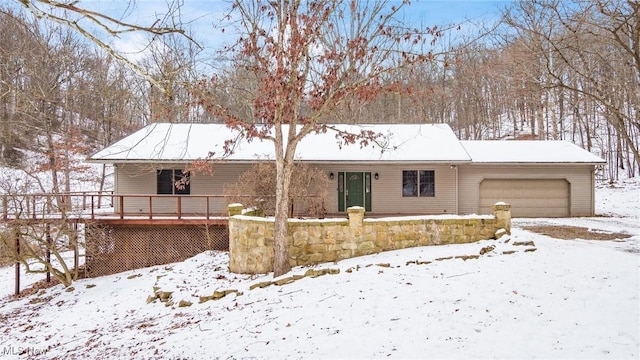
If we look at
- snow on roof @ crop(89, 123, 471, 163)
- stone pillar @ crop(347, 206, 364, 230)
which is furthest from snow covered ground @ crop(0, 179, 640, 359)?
snow on roof @ crop(89, 123, 471, 163)

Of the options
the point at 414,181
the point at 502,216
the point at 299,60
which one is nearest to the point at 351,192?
the point at 414,181

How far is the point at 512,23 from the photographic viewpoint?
24.5 ft

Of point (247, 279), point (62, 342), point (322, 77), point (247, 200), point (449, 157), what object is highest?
point (322, 77)

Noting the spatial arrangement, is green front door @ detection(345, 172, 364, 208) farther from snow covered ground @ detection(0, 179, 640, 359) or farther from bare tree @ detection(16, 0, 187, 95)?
bare tree @ detection(16, 0, 187, 95)

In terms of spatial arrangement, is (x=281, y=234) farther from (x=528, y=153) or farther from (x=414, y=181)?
(x=528, y=153)

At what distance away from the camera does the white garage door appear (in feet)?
51.2

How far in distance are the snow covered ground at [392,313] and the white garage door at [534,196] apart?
595cm

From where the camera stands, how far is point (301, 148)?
603 inches

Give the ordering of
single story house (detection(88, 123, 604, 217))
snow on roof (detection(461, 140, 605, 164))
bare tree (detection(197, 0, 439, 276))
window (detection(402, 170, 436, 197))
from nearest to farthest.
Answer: bare tree (detection(197, 0, 439, 276))
single story house (detection(88, 123, 604, 217))
snow on roof (detection(461, 140, 605, 164))
window (detection(402, 170, 436, 197))

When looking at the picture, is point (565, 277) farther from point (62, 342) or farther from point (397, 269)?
point (62, 342)

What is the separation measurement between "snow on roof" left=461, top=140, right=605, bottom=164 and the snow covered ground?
6185 millimetres

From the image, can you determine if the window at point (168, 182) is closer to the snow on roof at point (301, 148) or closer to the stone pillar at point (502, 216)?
the snow on roof at point (301, 148)

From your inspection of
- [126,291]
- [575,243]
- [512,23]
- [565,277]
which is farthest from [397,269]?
[126,291]

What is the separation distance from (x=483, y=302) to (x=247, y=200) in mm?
7993
